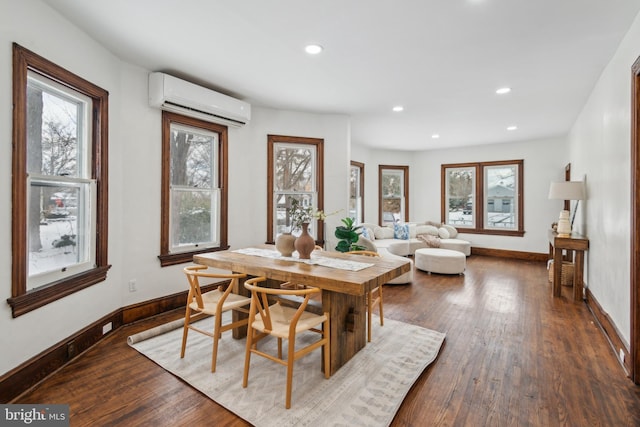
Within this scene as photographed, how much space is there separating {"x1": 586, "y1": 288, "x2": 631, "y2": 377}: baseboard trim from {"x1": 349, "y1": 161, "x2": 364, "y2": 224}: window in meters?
4.54

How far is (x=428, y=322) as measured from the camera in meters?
3.37

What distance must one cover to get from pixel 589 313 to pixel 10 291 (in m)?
5.28

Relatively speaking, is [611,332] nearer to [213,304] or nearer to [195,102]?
[213,304]

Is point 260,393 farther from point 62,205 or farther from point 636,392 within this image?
point 636,392

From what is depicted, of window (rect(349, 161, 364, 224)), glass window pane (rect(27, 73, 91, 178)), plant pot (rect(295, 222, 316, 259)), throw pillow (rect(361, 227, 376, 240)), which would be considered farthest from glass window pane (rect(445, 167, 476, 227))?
glass window pane (rect(27, 73, 91, 178))

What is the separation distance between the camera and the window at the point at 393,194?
27.4 feet

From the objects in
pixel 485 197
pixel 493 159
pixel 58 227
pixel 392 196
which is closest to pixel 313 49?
pixel 58 227

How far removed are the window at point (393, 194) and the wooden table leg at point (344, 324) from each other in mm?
5843

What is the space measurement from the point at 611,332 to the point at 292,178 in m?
3.95

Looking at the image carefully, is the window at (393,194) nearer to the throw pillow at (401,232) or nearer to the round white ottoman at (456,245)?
the throw pillow at (401,232)

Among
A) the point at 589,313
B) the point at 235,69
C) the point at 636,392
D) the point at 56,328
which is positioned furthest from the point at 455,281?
the point at 56,328

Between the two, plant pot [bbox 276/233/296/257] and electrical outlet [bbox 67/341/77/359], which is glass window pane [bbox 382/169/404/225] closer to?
plant pot [bbox 276/233/296/257]

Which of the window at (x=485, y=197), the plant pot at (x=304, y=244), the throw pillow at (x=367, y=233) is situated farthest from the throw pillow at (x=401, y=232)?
the plant pot at (x=304, y=244)

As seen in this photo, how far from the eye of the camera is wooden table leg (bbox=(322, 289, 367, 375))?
2.33 metres
